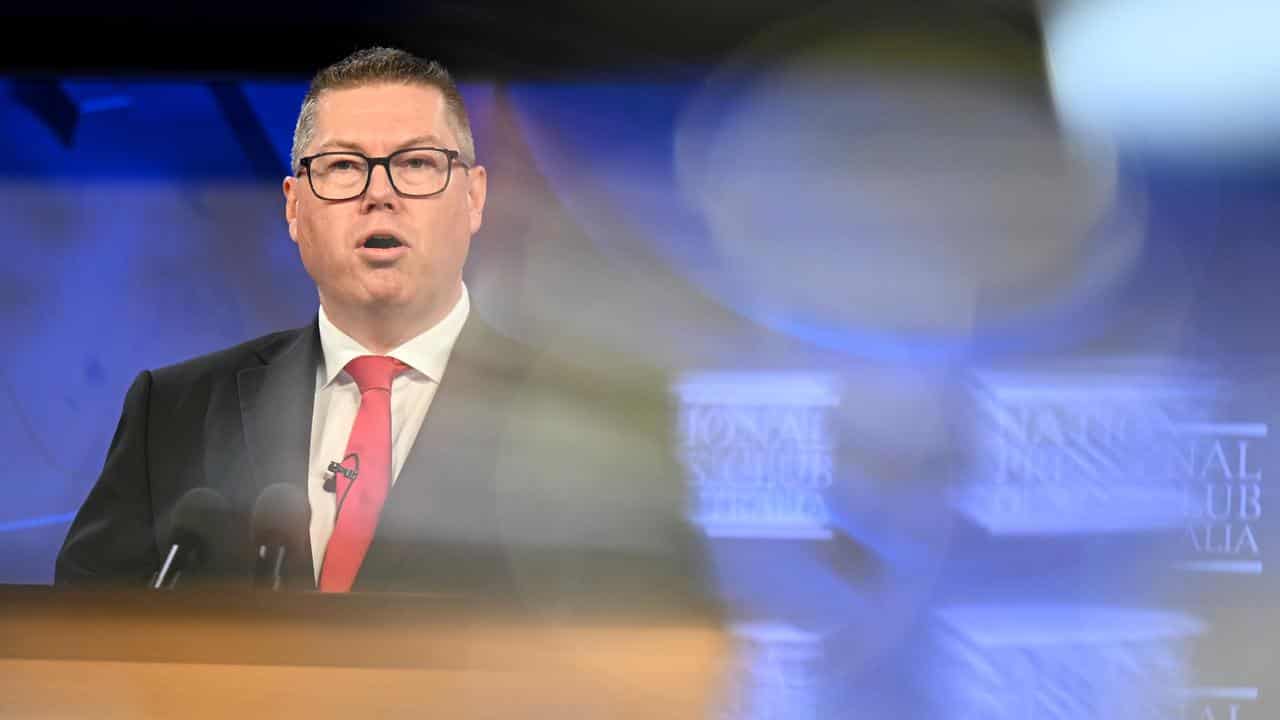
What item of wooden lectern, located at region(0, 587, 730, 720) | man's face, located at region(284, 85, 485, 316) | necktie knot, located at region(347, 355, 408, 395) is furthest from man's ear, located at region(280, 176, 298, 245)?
wooden lectern, located at region(0, 587, 730, 720)

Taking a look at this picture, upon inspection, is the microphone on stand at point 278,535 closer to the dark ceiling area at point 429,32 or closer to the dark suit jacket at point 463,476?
the dark suit jacket at point 463,476

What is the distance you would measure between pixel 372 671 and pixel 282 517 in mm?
785

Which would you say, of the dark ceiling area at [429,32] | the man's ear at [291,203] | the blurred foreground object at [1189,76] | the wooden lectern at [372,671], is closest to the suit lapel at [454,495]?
the man's ear at [291,203]

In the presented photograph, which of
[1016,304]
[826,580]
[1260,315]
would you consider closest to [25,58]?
[826,580]

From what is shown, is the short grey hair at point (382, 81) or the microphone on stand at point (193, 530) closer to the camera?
the microphone on stand at point (193, 530)

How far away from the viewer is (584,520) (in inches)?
66.2

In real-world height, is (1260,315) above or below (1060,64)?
below

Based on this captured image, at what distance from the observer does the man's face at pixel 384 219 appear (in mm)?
1548

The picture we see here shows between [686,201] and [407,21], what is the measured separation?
57 centimetres

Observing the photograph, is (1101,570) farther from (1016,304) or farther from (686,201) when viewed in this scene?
(686,201)

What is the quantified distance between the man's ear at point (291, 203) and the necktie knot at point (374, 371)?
0.25m

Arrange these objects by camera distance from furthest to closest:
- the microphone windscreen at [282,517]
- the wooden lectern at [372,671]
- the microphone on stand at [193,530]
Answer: the microphone on stand at [193,530] → the microphone windscreen at [282,517] → the wooden lectern at [372,671]

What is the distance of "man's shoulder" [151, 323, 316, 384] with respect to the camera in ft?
5.33

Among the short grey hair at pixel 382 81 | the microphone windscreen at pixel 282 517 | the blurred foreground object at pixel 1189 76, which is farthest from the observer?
the blurred foreground object at pixel 1189 76
